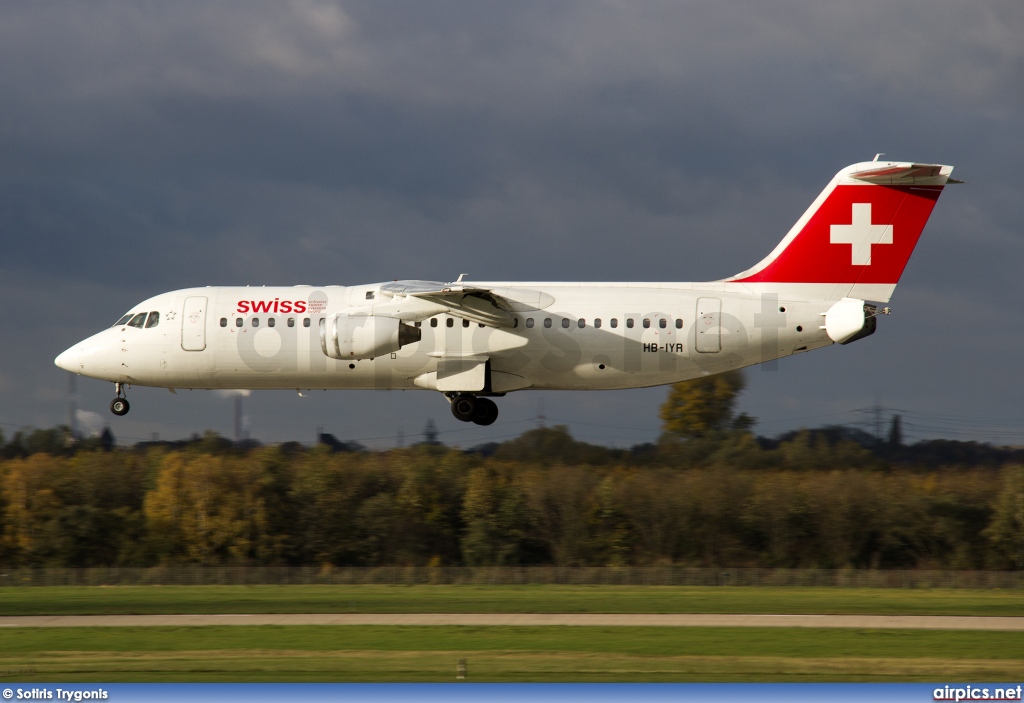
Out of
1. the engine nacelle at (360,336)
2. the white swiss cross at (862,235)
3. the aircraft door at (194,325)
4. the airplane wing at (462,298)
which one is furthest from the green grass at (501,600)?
the white swiss cross at (862,235)

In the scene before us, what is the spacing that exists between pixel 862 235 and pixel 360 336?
522 inches

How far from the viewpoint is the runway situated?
2503cm

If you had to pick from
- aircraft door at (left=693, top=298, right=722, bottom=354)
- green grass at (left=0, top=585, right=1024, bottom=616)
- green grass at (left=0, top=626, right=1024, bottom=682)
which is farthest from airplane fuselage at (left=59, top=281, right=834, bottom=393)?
green grass at (left=0, top=626, right=1024, bottom=682)

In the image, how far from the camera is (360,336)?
30.3 meters

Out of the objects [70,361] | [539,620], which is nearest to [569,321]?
[539,620]

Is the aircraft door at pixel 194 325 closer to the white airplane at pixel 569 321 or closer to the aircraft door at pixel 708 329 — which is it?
the white airplane at pixel 569 321

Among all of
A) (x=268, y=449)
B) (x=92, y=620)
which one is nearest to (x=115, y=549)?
(x=268, y=449)

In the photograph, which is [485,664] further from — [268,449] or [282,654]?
[268,449]

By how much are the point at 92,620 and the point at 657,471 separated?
64.1 feet

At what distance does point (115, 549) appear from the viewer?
139 ft

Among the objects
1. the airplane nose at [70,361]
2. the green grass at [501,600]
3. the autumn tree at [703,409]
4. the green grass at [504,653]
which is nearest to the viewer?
the green grass at [504,653]

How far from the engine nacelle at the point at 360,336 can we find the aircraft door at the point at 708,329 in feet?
24.9

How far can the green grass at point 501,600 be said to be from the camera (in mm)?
28219

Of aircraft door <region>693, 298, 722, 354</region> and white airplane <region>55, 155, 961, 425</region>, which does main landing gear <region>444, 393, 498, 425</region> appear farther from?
aircraft door <region>693, 298, 722, 354</region>
